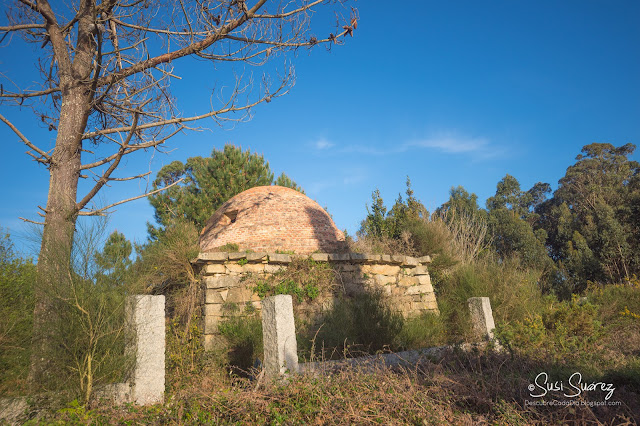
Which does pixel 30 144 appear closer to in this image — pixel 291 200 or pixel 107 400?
pixel 107 400

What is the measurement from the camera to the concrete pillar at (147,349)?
4.41 meters

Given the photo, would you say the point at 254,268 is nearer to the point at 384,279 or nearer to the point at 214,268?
the point at 214,268

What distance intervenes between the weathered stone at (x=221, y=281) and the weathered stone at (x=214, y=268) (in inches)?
5.0

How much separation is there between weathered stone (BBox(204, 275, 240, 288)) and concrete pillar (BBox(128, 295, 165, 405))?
3192 millimetres

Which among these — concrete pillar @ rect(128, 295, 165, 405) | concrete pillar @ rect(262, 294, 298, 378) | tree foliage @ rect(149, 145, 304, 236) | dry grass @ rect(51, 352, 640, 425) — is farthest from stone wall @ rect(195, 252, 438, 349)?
tree foliage @ rect(149, 145, 304, 236)

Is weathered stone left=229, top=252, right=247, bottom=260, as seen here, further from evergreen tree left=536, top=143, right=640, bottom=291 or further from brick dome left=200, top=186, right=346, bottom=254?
evergreen tree left=536, top=143, right=640, bottom=291

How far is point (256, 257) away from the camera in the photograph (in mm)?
8328

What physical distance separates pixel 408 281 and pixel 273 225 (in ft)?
13.0

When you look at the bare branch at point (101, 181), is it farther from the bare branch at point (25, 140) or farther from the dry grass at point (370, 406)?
the dry grass at point (370, 406)

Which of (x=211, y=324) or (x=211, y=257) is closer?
(x=211, y=324)

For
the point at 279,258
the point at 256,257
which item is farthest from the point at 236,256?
the point at 279,258

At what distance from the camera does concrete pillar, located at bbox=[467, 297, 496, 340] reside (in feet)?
25.4

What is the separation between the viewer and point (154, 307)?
4746mm

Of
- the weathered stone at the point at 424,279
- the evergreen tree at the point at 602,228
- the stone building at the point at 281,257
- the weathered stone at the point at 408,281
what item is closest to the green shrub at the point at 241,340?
the stone building at the point at 281,257
